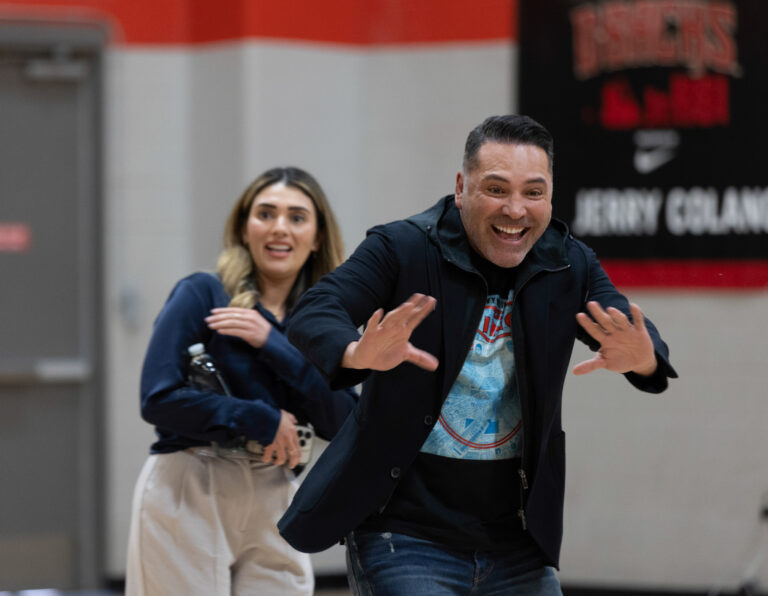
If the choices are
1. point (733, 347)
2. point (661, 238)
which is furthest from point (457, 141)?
point (733, 347)

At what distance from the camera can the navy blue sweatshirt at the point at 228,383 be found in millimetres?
3162

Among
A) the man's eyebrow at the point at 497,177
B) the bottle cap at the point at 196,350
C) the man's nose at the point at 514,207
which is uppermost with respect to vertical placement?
the man's eyebrow at the point at 497,177

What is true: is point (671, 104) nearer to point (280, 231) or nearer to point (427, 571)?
point (280, 231)

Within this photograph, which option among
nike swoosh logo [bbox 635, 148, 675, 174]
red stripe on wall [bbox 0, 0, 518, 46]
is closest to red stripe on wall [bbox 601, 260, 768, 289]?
nike swoosh logo [bbox 635, 148, 675, 174]

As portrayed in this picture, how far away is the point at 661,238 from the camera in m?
5.54

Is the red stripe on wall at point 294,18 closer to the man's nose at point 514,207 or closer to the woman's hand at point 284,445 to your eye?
the woman's hand at point 284,445

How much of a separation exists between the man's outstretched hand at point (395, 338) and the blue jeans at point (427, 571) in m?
0.46

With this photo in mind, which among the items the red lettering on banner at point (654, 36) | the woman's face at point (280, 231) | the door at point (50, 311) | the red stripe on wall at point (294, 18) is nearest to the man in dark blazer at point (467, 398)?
the woman's face at point (280, 231)

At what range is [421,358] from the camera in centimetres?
214

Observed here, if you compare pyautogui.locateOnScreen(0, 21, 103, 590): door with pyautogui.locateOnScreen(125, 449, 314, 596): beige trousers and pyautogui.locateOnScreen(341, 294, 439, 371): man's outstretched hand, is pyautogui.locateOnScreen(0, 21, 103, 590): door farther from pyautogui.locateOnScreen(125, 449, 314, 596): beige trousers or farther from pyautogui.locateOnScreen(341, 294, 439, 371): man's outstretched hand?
pyautogui.locateOnScreen(341, 294, 439, 371): man's outstretched hand

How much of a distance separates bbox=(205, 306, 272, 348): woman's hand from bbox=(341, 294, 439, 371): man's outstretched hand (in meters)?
1.15

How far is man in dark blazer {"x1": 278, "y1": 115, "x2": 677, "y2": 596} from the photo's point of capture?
2348 mm

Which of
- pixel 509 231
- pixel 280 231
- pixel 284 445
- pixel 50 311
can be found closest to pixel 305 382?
pixel 284 445

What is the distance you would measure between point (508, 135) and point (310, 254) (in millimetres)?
1324
